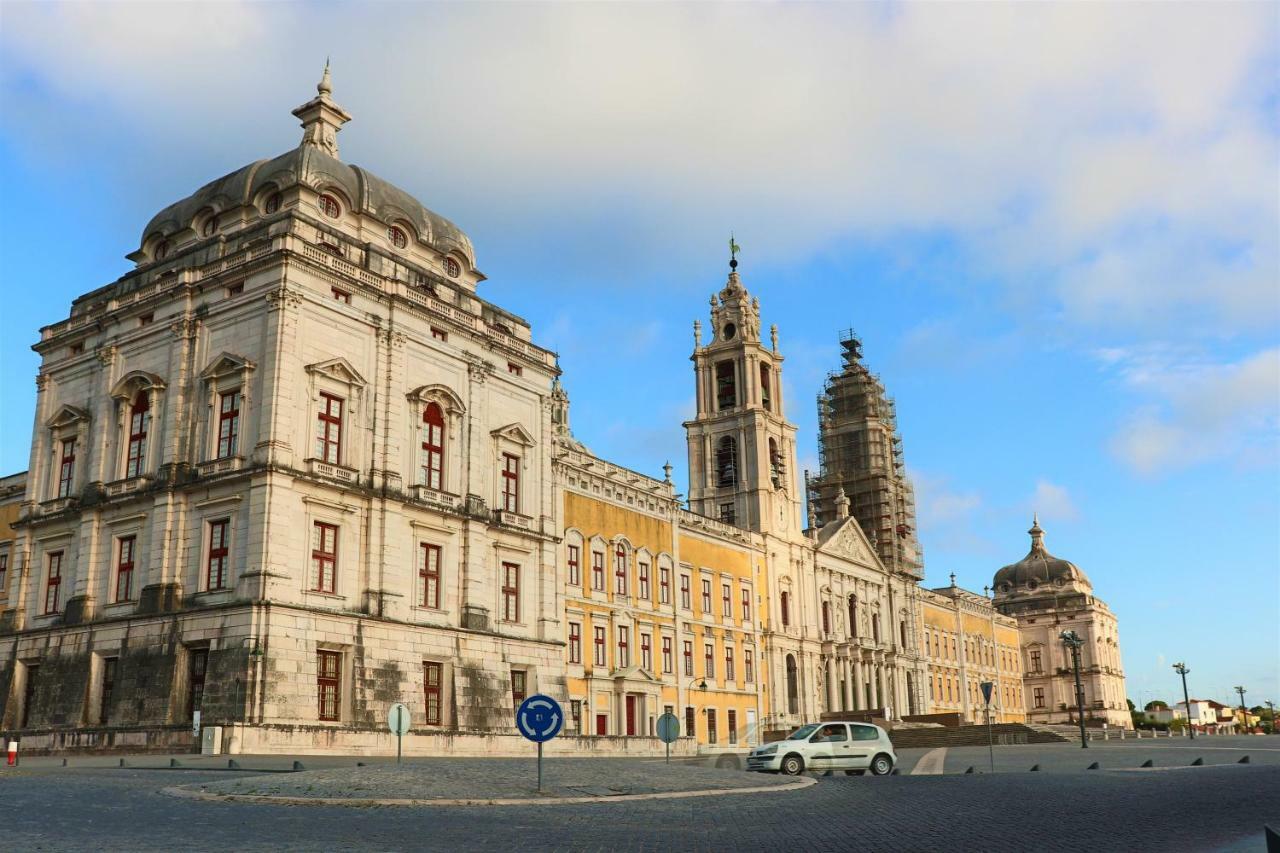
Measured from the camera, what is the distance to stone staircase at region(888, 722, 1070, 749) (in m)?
57.8

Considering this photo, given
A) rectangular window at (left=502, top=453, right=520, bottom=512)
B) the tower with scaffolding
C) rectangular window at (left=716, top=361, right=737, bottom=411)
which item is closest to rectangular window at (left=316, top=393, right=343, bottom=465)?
rectangular window at (left=502, top=453, right=520, bottom=512)

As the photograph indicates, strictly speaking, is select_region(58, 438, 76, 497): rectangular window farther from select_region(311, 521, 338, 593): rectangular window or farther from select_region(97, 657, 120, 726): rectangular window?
select_region(311, 521, 338, 593): rectangular window

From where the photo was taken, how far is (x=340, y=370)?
120ft

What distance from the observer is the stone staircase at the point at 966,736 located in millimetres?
57844

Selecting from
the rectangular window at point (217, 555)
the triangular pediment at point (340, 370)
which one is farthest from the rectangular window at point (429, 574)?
the rectangular window at point (217, 555)

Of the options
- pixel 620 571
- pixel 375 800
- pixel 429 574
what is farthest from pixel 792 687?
pixel 375 800

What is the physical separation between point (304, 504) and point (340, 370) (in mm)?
4703

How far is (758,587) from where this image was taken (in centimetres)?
6400

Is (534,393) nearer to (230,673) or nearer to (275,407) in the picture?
(275,407)

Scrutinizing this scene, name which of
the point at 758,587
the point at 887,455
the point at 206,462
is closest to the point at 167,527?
the point at 206,462

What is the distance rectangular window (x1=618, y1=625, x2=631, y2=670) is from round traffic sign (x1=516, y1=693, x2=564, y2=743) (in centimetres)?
3520

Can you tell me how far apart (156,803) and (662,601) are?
40899 mm

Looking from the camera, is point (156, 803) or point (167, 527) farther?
point (167, 527)

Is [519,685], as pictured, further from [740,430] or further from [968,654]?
[968,654]
